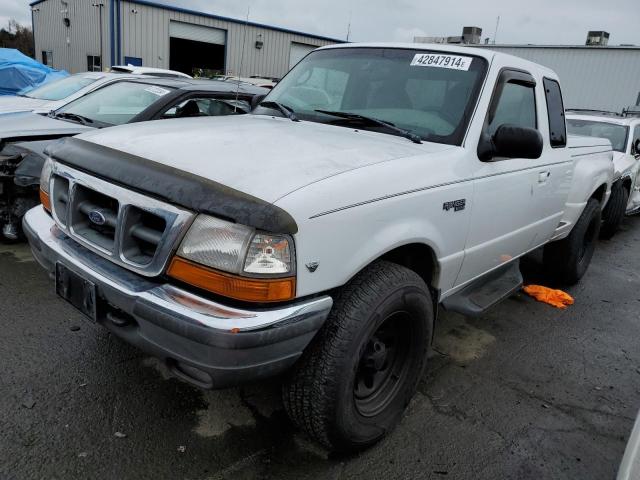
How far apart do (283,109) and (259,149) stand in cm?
112

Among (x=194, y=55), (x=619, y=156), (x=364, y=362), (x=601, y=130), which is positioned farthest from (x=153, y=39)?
(x=364, y=362)

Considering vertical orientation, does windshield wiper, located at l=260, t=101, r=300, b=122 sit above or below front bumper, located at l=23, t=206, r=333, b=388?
above

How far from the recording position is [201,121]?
9.74 ft

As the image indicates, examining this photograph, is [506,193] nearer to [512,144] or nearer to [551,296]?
[512,144]

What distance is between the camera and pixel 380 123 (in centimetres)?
290

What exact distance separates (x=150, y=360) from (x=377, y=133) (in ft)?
6.13

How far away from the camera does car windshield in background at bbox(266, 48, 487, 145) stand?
287 cm

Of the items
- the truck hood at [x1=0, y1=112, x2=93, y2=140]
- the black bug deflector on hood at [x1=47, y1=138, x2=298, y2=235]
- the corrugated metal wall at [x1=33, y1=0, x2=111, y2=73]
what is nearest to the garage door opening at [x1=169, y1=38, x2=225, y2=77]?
the corrugated metal wall at [x1=33, y1=0, x2=111, y2=73]

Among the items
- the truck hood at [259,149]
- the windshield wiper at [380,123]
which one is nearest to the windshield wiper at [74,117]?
→ the truck hood at [259,149]

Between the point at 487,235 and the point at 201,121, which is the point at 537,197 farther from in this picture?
the point at 201,121

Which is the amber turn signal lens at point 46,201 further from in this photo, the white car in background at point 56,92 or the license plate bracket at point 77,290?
the white car in background at point 56,92

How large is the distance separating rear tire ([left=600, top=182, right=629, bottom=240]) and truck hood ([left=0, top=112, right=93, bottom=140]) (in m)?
6.20

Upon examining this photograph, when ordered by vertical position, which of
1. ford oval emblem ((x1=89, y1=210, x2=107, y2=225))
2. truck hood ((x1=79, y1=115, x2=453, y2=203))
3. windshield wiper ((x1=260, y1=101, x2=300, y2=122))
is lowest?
ford oval emblem ((x1=89, y1=210, x2=107, y2=225))

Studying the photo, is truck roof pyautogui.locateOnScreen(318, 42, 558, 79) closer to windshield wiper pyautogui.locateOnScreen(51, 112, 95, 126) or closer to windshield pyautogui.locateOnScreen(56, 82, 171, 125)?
windshield pyautogui.locateOnScreen(56, 82, 171, 125)
